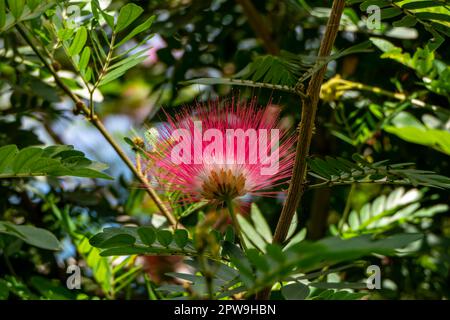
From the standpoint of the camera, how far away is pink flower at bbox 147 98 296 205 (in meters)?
0.83

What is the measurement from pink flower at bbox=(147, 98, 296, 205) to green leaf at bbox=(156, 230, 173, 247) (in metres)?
0.10

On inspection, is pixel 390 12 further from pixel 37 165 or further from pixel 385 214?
pixel 385 214

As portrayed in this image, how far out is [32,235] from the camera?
74 cm

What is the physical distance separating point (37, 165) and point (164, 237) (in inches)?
7.2

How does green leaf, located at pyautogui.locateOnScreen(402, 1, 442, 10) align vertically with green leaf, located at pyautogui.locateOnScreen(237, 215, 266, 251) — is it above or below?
above

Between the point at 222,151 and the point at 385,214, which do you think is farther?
the point at 385,214

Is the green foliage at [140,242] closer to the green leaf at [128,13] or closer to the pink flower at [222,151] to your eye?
the pink flower at [222,151]

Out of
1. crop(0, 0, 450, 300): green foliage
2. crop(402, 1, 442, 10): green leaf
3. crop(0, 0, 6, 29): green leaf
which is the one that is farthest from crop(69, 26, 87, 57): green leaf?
crop(402, 1, 442, 10): green leaf

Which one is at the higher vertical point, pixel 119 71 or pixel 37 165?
pixel 119 71

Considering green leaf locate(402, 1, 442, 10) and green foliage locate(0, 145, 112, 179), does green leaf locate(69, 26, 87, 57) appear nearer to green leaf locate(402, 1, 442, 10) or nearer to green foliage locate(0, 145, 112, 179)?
green foliage locate(0, 145, 112, 179)

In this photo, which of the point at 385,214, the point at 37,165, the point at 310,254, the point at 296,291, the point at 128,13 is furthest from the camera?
the point at 385,214

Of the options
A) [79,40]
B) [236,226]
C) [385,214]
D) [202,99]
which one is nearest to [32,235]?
[236,226]

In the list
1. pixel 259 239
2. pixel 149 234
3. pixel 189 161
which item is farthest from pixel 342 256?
pixel 259 239

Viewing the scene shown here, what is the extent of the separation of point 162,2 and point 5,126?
457mm
